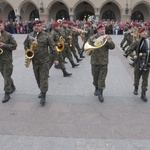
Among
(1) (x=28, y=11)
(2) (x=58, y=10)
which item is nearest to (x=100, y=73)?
(2) (x=58, y=10)

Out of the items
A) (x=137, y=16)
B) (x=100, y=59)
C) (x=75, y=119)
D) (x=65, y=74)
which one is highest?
(x=137, y=16)

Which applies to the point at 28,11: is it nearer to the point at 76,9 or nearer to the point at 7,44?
the point at 76,9

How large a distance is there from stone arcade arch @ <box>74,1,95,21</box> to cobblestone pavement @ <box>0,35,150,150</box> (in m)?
26.9

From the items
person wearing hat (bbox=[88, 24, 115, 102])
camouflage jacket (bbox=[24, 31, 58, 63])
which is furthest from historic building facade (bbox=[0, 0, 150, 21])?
camouflage jacket (bbox=[24, 31, 58, 63])

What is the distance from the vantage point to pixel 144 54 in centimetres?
582

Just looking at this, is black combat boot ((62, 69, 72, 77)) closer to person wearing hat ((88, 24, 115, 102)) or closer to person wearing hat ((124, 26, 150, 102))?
person wearing hat ((88, 24, 115, 102))

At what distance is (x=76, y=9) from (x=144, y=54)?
28.8 m

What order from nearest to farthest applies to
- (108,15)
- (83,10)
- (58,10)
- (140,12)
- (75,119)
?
(75,119) < (140,12) < (108,15) < (83,10) < (58,10)

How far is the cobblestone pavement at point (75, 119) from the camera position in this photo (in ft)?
13.5

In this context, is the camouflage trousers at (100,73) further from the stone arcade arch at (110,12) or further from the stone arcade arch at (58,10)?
the stone arcade arch at (58,10)

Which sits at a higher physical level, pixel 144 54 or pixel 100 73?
pixel 144 54

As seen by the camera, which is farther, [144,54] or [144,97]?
[144,97]

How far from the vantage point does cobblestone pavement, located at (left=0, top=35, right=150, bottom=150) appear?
4.12 meters

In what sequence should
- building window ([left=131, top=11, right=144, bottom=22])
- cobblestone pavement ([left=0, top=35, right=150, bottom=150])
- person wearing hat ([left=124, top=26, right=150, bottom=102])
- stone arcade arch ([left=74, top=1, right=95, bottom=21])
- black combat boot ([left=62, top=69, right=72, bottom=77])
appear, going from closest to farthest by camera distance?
1. cobblestone pavement ([left=0, top=35, right=150, bottom=150])
2. person wearing hat ([left=124, top=26, right=150, bottom=102])
3. black combat boot ([left=62, top=69, right=72, bottom=77])
4. building window ([left=131, top=11, right=144, bottom=22])
5. stone arcade arch ([left=74, top=1, right=95, bottom=21])
